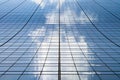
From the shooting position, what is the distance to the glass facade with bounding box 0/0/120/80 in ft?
77.6

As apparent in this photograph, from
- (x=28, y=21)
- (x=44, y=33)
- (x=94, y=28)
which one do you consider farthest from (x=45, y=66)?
(x=28, y=21)

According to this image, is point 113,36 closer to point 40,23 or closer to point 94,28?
point 94,28

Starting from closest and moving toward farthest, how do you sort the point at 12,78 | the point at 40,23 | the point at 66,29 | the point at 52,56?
the point at 12,78, the point at 52,56, the point at 66,29, the point at 40,23

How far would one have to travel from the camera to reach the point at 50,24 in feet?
128

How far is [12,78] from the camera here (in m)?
22.2

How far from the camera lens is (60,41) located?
32062 millimetres

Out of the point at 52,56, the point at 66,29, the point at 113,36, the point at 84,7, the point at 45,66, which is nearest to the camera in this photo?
the point at 45,66

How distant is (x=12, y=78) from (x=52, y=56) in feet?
19.7

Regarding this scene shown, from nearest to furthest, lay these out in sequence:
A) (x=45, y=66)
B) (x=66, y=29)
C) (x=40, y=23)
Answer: (x=45, y=66), (x=66, y=29), (x=40, y=23)

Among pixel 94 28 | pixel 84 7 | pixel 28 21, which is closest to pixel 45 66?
pixel 94 28

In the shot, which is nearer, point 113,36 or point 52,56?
point 52,56

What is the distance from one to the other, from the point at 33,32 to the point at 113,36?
974cm

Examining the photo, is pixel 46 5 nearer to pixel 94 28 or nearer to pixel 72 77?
pixel 94 28

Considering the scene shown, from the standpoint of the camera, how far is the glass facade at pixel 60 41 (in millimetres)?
23641
